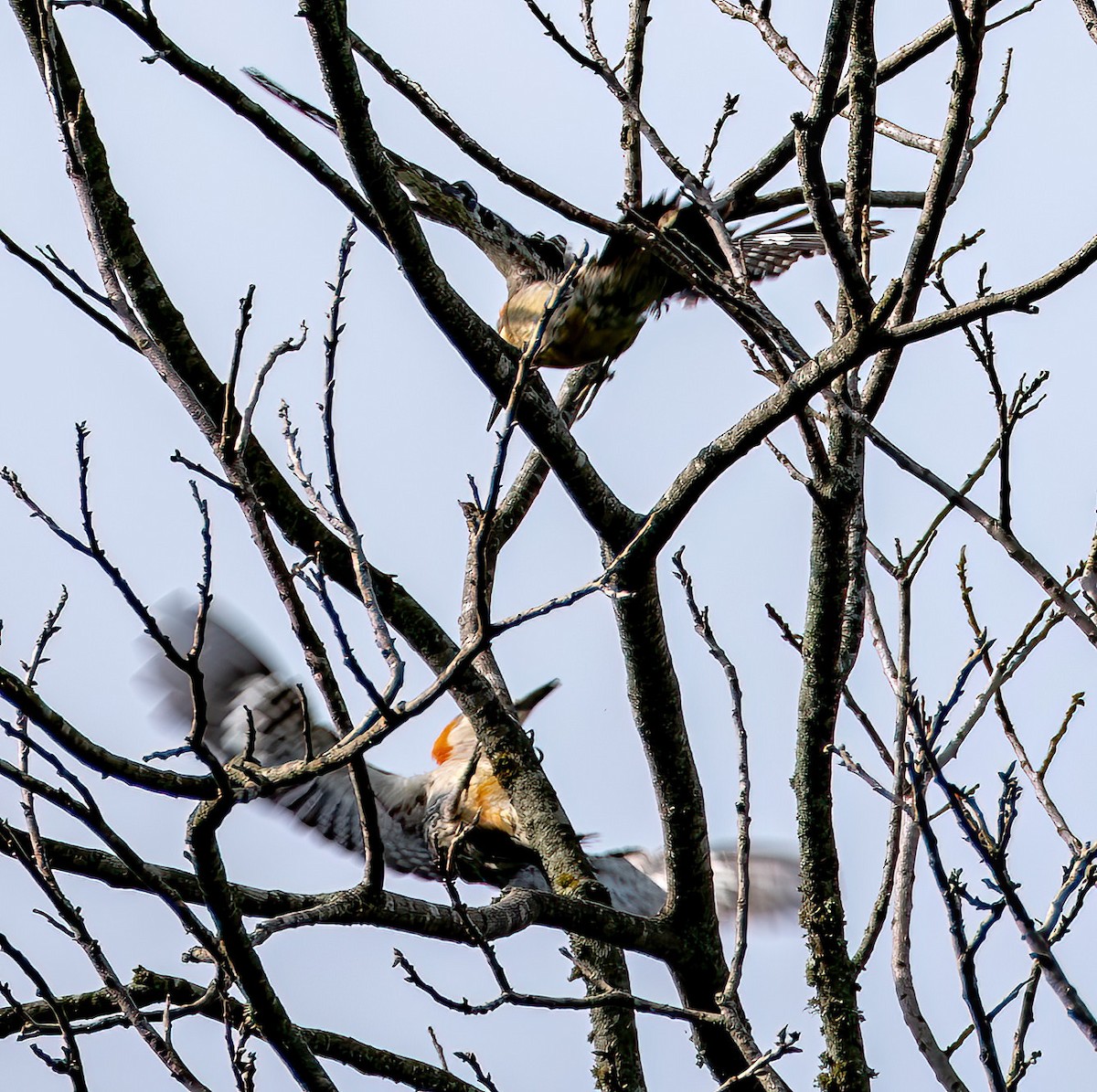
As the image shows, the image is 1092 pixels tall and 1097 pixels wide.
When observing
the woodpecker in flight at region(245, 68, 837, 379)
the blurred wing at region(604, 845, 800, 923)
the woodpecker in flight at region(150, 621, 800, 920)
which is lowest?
the blurred wing at region(604, 845, 800, 923)

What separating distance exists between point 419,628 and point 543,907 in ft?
3.74

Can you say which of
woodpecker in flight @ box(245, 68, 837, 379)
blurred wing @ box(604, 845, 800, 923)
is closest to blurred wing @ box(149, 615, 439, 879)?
blurred wing @ box(604, 845, 800, 923)

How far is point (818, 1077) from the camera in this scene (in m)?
3.88

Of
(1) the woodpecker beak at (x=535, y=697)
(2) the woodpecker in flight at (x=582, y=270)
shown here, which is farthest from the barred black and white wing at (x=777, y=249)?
(1) the woodpecker beak at (x=535, y=697)

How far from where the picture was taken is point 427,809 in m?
5.64

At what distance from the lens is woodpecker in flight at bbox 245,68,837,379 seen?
4.88m

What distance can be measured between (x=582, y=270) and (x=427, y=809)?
8.64ft

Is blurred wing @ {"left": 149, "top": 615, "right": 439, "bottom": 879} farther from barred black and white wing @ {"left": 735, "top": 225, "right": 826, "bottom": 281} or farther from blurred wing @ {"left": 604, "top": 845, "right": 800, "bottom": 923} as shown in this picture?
barred black and white wing @ {"left": 735, "top": 225, "right": 826, "bottom": 281}

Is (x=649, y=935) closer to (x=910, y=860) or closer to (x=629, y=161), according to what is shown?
(x=910, y=860)

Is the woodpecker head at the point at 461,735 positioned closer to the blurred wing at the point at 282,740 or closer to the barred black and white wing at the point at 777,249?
the blurred wing at the point at 282,740

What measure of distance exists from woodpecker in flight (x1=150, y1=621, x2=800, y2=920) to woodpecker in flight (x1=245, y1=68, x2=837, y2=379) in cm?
170

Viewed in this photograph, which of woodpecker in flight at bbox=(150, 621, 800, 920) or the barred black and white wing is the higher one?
the barred black and white wing

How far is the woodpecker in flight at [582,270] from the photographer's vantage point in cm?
488

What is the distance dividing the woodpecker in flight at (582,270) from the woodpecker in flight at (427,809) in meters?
1.70
